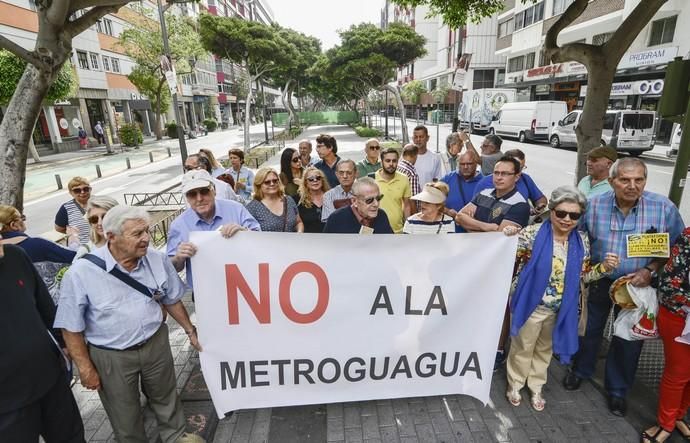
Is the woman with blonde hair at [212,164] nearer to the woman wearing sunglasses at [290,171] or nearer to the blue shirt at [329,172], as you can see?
the woman wearing sunglasses at [290,171]

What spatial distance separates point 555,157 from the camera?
17.5 metres

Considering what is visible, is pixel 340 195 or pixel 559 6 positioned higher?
pixel 559 6

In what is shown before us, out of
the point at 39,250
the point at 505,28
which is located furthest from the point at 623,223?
the point at 505,28

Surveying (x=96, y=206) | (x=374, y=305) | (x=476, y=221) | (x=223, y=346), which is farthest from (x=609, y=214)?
(x=96, y=206)

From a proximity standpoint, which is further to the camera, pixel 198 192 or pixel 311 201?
pixel 311 201

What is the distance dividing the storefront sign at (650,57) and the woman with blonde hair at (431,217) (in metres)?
22.4

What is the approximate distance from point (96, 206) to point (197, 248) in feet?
3.50

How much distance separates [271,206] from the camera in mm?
3830

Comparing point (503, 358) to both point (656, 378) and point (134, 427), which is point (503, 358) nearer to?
point (656, 378)

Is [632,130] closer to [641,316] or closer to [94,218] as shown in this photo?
[641,316]

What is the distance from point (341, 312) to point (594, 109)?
17.4ft

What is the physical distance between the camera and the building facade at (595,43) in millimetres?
19641

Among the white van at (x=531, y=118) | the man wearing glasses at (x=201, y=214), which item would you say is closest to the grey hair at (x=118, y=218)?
the man wearing glasses at (x=201, y=214)

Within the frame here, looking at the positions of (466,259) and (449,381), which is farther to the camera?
(449,381)
